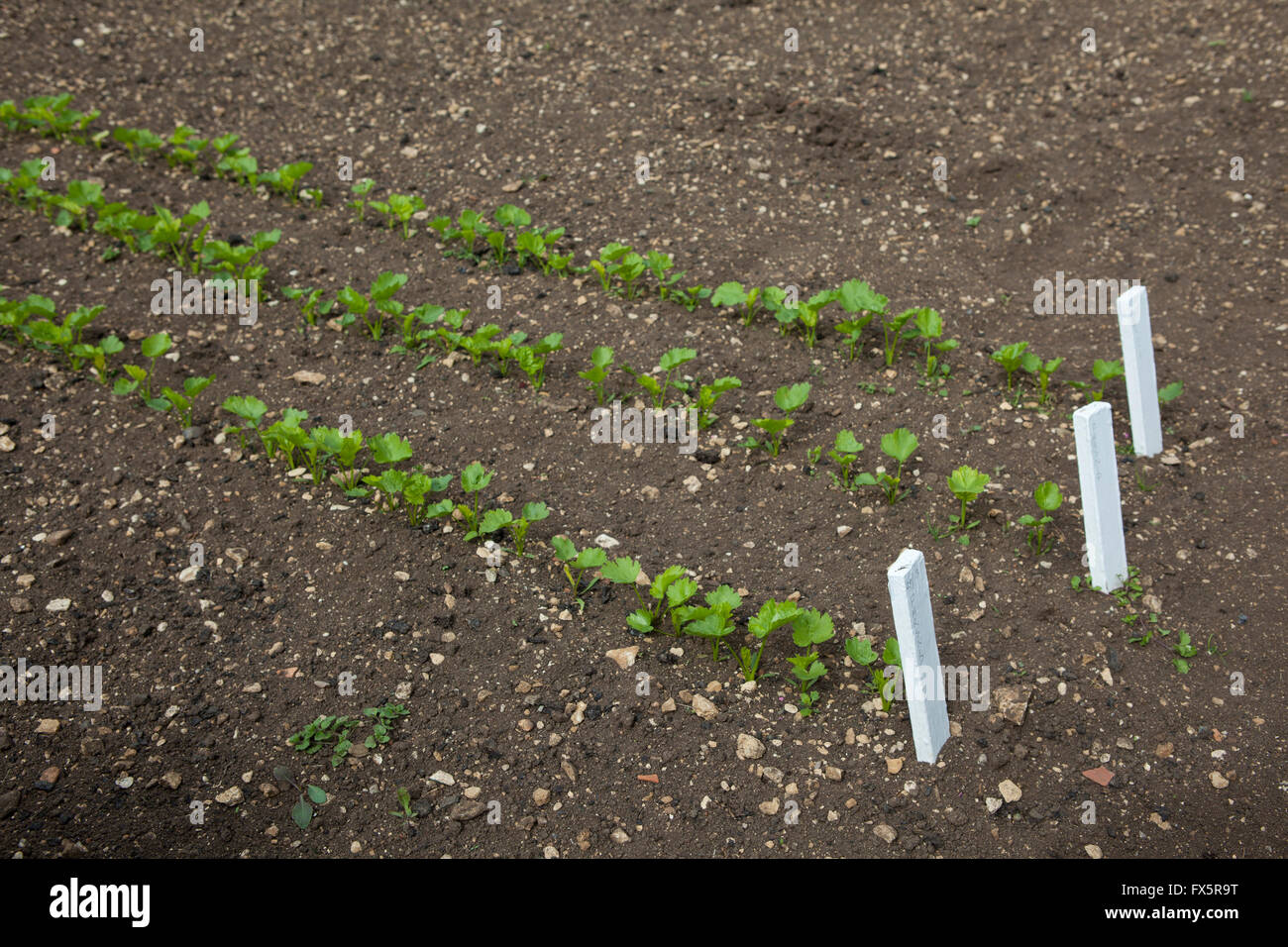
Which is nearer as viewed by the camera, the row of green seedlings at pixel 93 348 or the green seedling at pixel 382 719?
the green seedling at pixel 382 719

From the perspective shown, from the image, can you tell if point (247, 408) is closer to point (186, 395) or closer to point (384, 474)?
point (186, 395)

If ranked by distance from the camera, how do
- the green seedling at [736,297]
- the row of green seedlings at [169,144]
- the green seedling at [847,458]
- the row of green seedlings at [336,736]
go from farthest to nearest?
1. the row of green seedlings at [169,144]
2. the green seedling at [736,297]
3. the green seedling at [847,458]
4. the row of green seedlings at [336,736]

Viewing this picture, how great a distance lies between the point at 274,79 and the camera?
22.8ft

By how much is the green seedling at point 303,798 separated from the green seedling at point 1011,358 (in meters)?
3.35

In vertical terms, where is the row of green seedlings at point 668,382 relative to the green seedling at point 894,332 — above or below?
below

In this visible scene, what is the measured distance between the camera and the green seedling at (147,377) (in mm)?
4430

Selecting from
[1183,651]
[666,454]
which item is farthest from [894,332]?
[1183,651]

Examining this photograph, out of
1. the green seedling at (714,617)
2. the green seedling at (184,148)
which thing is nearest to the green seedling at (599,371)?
the green seedling at (714,617)

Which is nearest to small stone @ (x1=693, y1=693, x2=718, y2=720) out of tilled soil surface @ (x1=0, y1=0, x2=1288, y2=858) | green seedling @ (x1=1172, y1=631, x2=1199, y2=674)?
tilled soil surface @ (x1=0, y1=0, x2=1288, y2=858)

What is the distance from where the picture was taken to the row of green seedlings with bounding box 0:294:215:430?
4.42 meters

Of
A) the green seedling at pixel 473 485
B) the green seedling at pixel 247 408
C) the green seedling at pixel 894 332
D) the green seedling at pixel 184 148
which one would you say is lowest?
the green seedling at pixel 473 485

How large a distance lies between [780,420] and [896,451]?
0.50m

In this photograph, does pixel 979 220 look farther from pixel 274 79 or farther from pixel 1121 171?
pixel 274 79

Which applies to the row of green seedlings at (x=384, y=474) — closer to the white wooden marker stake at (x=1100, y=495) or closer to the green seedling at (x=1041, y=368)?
the white wooden marker stake at (x=1100, y=495)
